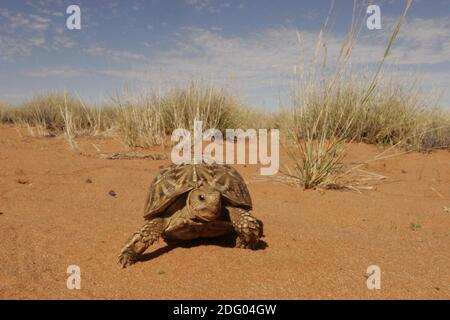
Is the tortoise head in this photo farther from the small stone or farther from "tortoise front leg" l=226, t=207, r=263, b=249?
the small stone

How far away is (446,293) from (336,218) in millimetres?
2052

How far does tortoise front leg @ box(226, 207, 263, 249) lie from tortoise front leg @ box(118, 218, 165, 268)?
1.91 feet

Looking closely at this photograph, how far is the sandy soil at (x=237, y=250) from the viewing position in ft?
7.68

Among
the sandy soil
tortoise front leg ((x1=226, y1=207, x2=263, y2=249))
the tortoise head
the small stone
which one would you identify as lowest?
the sandy soil

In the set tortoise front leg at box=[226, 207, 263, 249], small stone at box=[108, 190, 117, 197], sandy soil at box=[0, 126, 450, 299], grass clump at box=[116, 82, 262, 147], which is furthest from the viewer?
grass clump at box=[116, 82, 262, 147]

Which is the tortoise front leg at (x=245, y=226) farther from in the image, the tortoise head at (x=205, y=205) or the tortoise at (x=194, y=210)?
the tortoise head at (x=205, y=205)

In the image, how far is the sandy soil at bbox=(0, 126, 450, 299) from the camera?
234 cm

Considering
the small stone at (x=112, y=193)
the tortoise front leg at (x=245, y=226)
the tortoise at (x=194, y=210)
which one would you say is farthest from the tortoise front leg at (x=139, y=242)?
the small stone at (x=112, y=193)

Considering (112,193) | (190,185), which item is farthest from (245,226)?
(112,193)

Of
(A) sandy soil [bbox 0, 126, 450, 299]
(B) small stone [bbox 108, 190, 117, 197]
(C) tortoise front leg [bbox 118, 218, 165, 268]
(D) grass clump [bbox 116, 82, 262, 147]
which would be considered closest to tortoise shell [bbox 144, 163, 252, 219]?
(C) tortoise front leg [bbox 118, 218, 165, 268]

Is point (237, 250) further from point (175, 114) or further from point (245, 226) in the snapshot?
point (175, 114)

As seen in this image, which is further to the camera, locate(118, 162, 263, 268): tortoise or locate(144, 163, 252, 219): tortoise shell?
locate(144, 163, 252, 219): tortoise shell

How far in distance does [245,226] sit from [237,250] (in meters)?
0.26

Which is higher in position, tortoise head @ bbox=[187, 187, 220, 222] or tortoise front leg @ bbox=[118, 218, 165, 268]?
tortoise head @ bbox=[187, 187, 220, 222]
